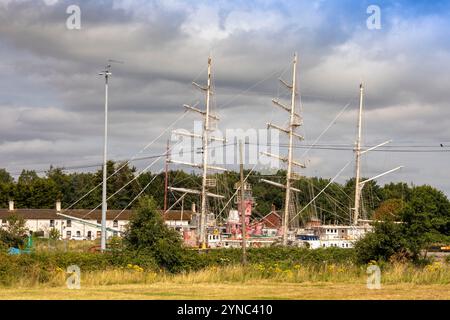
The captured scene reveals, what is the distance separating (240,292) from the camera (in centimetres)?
2667

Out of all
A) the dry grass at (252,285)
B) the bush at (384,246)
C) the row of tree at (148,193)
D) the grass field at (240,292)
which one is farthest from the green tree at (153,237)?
the row of tree at (148,193)

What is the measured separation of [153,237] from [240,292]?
1543 centimetres

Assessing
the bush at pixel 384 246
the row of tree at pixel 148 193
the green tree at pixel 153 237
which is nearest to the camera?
the bush at pixel 384 246

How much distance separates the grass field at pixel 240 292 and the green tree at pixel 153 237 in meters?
9.57

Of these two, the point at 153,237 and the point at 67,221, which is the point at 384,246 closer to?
the point at 153,237

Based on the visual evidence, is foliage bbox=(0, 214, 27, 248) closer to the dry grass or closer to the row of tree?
the dry grass

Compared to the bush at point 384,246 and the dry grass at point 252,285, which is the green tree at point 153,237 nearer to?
the dry grass at point 252,285

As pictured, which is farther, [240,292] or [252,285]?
[252,285]

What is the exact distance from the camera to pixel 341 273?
34.6 metres

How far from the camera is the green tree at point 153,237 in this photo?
41.1 meters

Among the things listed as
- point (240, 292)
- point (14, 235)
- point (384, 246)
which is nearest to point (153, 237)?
point (384, 246)
